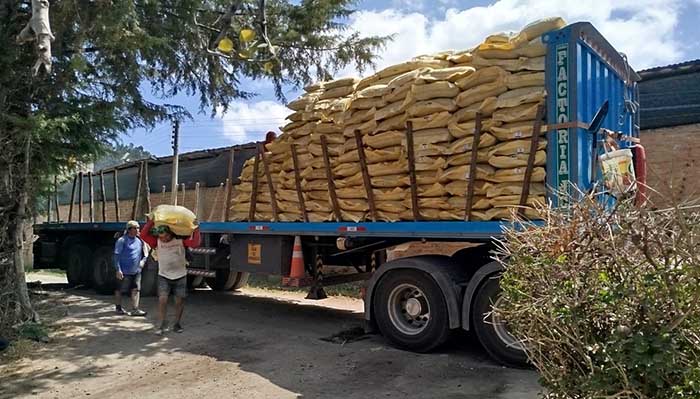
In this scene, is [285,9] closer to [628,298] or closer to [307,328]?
[307,328]

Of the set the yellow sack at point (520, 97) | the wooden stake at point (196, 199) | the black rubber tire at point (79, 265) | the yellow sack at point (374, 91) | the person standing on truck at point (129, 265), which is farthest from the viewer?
the black rubber tire at point (79, 265)

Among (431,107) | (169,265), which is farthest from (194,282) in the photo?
(431,107)

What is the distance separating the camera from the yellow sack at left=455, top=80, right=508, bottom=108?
556 centimetres

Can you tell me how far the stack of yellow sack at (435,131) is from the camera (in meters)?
5.43

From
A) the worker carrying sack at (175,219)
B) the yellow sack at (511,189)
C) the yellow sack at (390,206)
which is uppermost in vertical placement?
the yellow sack at (511,189)

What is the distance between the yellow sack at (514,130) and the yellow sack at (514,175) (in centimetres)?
31

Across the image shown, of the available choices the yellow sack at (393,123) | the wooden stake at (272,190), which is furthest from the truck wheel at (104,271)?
the yellow sack at (393,123)

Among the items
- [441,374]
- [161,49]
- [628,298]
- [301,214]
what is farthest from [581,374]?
[161,49]

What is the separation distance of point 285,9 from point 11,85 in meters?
5.17

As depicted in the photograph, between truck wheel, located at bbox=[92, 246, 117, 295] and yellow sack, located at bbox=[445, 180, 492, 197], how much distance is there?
8.21 meters

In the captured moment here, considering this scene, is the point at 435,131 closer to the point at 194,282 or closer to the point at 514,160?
the point at 514,160

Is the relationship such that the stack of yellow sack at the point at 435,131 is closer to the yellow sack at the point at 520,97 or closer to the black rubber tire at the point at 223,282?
the yellow sack at the point at 520,97

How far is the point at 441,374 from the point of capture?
541 centimetres

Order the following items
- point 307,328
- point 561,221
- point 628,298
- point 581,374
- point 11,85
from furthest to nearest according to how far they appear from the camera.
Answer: point 307,328
point 11,85
point 561,221
point 581,374
point 628,298
